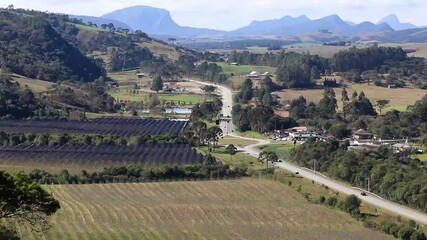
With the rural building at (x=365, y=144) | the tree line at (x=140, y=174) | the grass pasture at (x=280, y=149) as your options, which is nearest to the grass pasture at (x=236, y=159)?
the grass pasture at (x=280, y=149)

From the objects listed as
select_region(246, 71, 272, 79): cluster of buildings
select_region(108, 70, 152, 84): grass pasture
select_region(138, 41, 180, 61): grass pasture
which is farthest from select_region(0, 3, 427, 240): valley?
select_region(138, 41, 180, 61): grass pasture

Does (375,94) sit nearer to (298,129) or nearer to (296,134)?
(298,129)

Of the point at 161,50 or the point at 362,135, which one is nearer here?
the point at 362,135

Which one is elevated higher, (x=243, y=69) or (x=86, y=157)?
(x=86, y=157)

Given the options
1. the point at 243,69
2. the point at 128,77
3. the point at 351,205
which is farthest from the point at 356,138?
the point at 243,69

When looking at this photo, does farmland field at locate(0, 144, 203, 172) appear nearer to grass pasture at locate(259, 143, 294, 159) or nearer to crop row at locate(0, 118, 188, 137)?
grass pasture at locate(259, 143, 294, 159)

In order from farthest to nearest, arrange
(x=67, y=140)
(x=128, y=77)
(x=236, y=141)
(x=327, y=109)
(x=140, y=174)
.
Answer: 1. (x=128, y=77)
2. (x=327, y=109)
3. (x=236, y=141)
4. (x=67, y=140)
5. (x=140, y=174)
